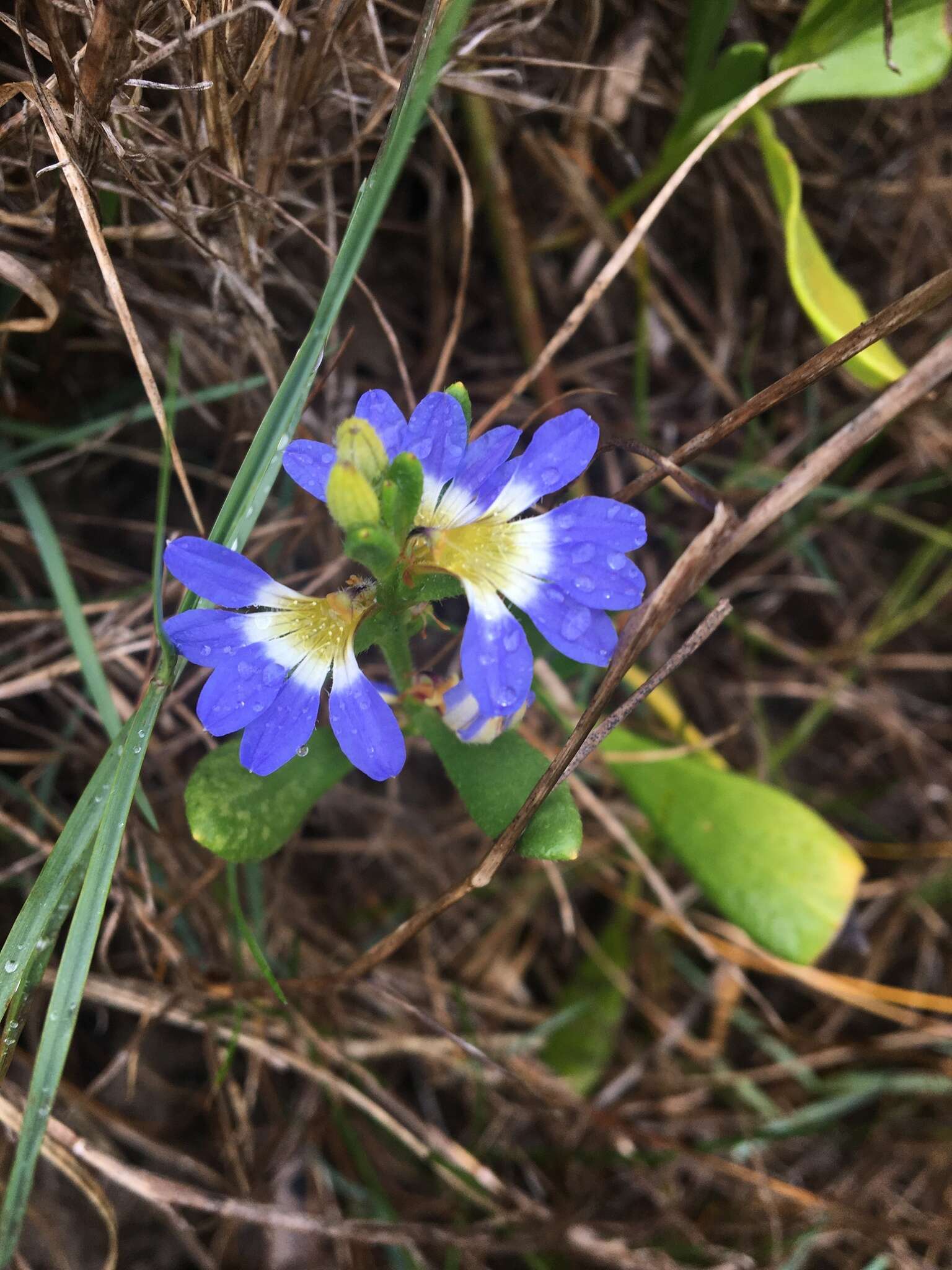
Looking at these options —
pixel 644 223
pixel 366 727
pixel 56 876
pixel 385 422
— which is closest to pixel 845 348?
pixel 644 223

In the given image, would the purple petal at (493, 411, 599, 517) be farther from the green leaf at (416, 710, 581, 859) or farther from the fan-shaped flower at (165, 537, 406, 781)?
the green leaf at (416, 710, 581, 859)

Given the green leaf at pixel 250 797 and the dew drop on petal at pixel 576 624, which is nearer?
the dew drop on petal at pixel 576 624

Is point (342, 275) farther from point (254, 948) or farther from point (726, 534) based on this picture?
point (254, 948)

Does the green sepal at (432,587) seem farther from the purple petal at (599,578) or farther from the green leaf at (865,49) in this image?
the green leaf at (865,49)

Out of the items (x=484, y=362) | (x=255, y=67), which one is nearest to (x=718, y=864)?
(x=484, y=362)

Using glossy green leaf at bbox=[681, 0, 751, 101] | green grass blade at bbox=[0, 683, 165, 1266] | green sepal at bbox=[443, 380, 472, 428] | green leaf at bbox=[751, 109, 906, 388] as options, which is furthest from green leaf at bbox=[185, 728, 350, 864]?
glossy green leaf at bbox=[681, 0, 751, 101]

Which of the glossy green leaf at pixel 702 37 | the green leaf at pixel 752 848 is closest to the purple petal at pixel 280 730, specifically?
the green leaf at pixel 752 848
